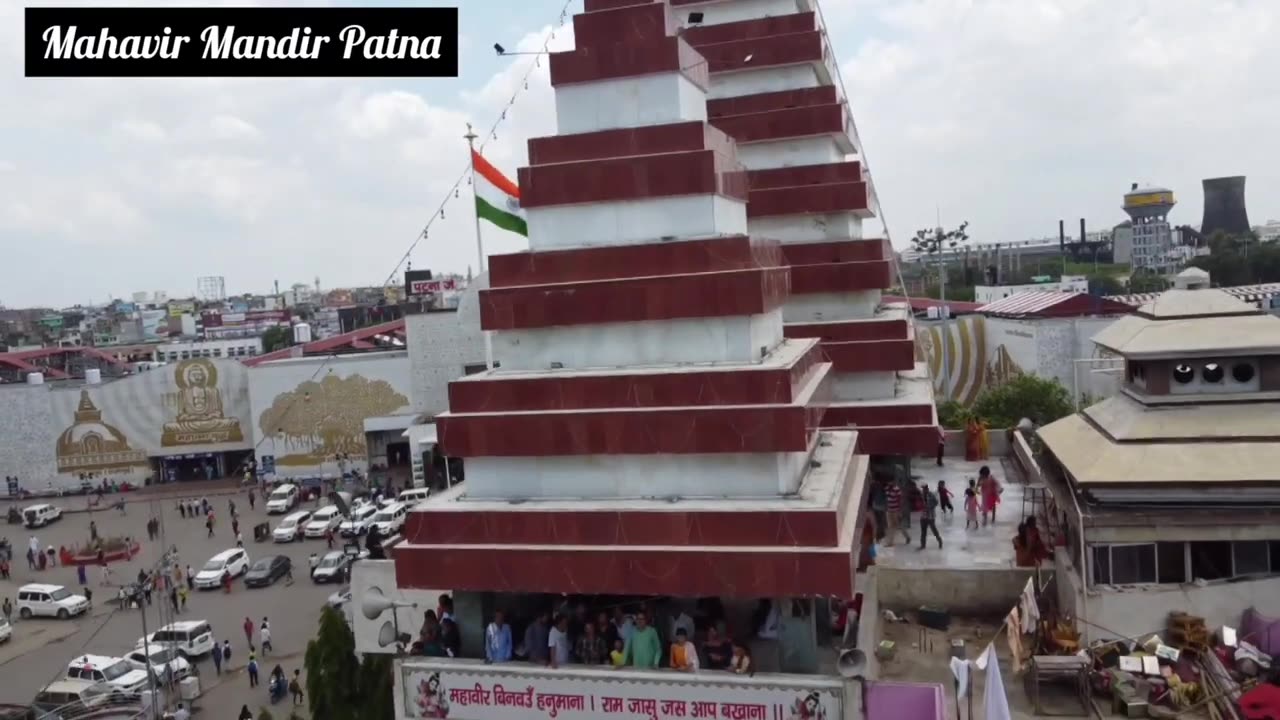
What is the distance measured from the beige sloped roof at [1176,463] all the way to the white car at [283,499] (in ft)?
118

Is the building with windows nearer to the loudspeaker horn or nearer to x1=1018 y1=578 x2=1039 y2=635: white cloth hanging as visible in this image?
x1=1018 y1=578 x2=1039 y2=635: white cloth hanging

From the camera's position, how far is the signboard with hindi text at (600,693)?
10.7 m

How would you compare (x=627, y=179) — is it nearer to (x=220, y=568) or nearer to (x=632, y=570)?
(x=632, y=570)

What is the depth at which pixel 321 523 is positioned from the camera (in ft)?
121

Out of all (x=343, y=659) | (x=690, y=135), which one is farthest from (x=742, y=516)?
(x=343, y=659)

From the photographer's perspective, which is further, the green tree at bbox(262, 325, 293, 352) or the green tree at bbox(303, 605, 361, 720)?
the green tree at bbox(262, 325, 293, 352)

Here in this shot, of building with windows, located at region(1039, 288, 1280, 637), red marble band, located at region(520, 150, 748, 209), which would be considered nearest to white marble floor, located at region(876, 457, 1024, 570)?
building with windows, located at region(1039, 288, 1280, 637)

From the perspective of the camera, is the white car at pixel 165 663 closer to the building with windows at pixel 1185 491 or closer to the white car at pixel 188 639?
the white car at pixel 188 639

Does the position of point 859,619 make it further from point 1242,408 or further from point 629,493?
point 1242,408

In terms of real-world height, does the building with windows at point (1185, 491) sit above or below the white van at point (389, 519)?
above

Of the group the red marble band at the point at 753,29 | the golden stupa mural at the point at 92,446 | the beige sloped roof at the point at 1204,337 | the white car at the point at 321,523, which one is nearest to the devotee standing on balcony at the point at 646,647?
the beige sloped roof at the point at 1204,337

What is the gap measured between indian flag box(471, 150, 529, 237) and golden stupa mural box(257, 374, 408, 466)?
96.7 feet

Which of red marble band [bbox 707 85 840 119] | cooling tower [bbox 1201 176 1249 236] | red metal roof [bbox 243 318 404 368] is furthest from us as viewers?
cooling tower [bbox 1201 176 1249 236]

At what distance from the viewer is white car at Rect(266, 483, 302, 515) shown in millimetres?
41312
